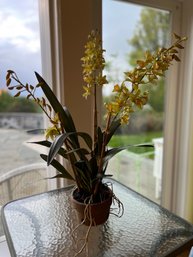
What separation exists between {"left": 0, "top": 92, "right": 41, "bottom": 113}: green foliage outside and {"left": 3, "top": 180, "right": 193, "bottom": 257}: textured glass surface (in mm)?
474

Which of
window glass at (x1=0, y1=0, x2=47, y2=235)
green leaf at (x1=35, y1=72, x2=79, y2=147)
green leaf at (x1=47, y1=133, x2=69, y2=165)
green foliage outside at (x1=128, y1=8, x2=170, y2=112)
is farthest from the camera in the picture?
green foliage outside at (x1=128, y1=8, x2=170, y2=112)

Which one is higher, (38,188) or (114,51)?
(114,51)

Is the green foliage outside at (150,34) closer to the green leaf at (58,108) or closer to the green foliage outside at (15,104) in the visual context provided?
the green foliage outside at (15,104)

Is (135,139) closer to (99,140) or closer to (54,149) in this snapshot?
(99,140)

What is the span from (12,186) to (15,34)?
826mm

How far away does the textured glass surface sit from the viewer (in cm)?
81

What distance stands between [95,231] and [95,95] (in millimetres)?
499

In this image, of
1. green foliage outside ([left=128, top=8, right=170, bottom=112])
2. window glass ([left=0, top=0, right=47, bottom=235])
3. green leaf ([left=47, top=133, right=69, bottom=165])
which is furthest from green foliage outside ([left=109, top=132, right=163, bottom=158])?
green leaf ([left=47, top=133, right=69, bottom=165])

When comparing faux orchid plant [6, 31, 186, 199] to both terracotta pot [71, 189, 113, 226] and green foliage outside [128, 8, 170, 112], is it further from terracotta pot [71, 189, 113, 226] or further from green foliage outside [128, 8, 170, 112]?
green foliage outside [128, 8, 170, 112]

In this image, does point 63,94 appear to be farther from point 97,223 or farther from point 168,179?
point 168,179

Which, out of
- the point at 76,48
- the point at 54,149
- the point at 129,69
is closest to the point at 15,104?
the point at 76,48

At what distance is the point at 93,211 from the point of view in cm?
82

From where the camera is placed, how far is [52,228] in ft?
3.01

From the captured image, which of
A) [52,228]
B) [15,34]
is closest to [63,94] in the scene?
[15,34]
